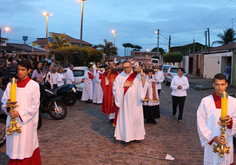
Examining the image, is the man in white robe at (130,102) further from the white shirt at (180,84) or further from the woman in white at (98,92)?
the woman in white at (98,92)

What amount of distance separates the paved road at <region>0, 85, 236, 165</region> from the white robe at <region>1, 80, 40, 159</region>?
1131 millimetres

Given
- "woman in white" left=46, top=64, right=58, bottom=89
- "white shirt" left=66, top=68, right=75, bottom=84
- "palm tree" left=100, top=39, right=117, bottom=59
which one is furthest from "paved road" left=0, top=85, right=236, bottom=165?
"palm tree" left=100, top=39, right=117, bottom=59

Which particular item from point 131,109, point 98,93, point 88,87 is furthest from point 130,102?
point 88,87

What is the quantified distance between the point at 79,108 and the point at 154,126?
12.9ft

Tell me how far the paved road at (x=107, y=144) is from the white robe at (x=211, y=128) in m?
1.67

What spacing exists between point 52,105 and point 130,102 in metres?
3.28

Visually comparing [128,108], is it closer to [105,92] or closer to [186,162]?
[186,162]

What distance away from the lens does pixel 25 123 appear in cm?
365

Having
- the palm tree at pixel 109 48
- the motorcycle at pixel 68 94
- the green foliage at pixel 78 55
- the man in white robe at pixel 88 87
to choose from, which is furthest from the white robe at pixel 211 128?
the palm tree at pixel 109 48

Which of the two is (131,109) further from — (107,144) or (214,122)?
(214,122)

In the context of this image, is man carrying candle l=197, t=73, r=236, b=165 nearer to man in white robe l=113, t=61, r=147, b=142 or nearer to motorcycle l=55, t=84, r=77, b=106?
man in white robe l=113, t=61, r=147, b=142

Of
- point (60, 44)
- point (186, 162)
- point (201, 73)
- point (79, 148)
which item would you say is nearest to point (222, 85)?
point (186, 162)

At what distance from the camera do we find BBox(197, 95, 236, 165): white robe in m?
3.11

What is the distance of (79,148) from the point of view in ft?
17.8
